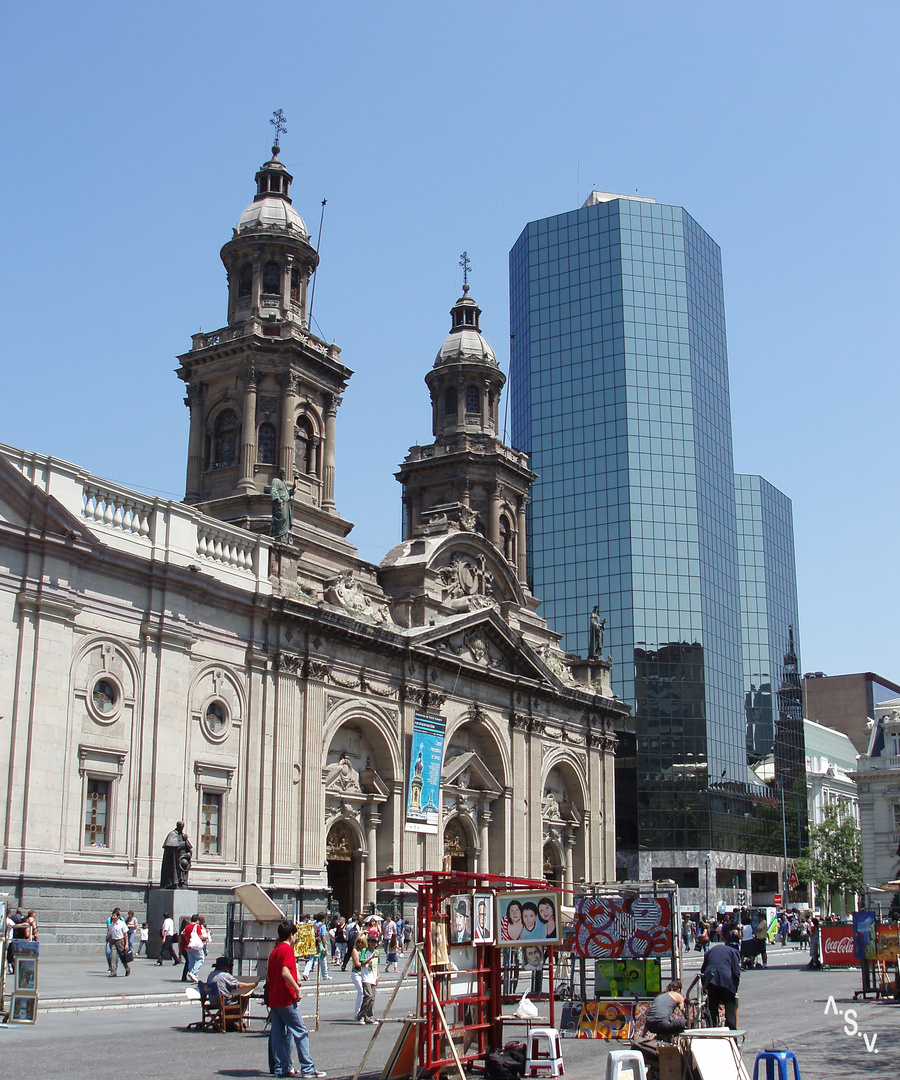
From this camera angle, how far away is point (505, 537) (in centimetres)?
6819

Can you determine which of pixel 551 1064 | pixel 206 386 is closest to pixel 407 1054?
pixel 551 1064

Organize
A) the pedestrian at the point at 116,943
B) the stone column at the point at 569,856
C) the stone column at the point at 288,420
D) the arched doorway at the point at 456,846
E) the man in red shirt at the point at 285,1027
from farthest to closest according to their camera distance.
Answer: the stone column at the point at 569,856 → the arched doorway at the point at 456,846 → the stone column at the point at 288,420 → the pedestrian at the point at 116,943 → the man in red shirt at the point at 285,1027

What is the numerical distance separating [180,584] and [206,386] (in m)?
18.6

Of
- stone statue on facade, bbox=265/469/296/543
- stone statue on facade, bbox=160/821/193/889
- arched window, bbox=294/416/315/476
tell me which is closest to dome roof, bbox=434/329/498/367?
arched window, bbox=294/416/315/476

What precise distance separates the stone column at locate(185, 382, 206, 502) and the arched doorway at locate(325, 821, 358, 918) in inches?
637

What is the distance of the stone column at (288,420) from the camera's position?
171 feet

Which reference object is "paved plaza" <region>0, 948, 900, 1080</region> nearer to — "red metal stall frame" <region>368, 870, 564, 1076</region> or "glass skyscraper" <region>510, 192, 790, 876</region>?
"red metal stall frame" <region>368, 870, 564, 1076</region>

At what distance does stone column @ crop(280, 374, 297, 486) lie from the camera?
5212cm

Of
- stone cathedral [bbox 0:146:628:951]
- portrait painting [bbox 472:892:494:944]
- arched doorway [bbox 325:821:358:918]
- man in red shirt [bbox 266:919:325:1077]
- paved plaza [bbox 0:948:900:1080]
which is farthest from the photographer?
arched doorway [bbox 325:821:358:918]

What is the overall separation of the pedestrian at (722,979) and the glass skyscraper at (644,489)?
229 feet

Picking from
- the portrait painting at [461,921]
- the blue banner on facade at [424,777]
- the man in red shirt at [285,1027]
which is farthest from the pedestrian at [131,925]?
the portrait painting at [461,921]

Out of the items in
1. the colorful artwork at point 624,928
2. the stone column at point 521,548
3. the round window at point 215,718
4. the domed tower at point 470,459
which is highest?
the domed tower at point 470,459

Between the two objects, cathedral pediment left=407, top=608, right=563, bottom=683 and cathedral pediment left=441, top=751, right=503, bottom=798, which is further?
cathedral pediment left=441, top=751, right=503, bottom=798

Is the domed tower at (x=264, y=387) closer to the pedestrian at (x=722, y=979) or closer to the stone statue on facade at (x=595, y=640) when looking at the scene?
the stone statue on facade at (x=595, y=640)
